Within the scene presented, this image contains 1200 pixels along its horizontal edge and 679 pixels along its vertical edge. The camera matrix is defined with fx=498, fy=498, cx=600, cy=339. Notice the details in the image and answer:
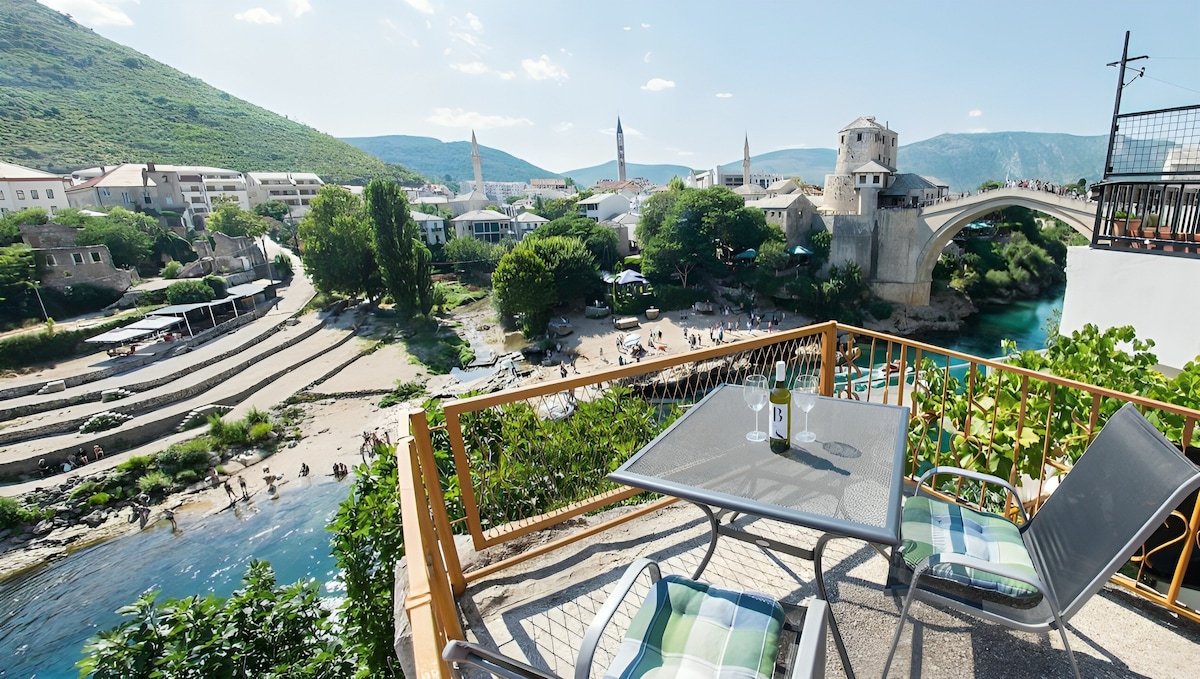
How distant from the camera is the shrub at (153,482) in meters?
14.1

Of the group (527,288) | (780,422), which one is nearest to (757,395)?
(780,422)

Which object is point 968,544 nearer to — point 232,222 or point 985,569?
point 985,569

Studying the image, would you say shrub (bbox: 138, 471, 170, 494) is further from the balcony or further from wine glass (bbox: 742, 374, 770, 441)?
wine glass (bbox: 742, 374, 770, 441)

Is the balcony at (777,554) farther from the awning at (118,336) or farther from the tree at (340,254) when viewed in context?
the tree at (340,254)

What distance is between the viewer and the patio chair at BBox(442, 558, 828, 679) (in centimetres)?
113

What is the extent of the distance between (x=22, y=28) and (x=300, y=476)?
13016cm

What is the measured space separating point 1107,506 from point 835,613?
3.41 ft

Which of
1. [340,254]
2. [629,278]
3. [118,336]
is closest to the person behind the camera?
[118,336]

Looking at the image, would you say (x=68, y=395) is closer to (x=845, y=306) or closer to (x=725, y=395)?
(x=725, y=395)

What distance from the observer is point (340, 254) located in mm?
28609

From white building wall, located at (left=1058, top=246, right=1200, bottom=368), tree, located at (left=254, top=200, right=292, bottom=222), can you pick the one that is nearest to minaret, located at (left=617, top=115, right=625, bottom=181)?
tree, located at (left=254, top=200, right=292, bottom=222)

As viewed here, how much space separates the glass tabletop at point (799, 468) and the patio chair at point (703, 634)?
10.2 inches

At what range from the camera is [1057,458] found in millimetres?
2662

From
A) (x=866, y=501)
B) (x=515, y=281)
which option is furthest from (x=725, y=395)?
(x=515, y=281)
